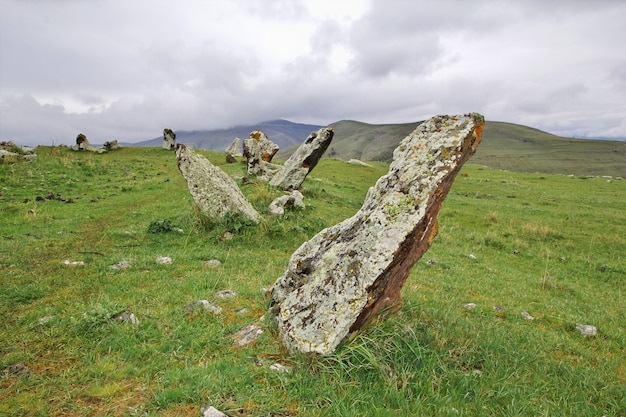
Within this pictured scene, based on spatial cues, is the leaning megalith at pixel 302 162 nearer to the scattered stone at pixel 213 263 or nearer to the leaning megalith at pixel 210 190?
the leaning megalith at pixel 210 190

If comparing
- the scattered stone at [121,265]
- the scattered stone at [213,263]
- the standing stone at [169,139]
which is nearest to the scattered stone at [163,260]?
the scattered stone at [121,265]

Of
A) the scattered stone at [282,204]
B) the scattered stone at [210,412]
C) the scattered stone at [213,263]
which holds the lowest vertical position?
the scattered stone at [213,263]

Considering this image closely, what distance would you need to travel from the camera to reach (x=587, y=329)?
981 centimetres

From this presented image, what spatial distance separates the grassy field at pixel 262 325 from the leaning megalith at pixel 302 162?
5372 mm

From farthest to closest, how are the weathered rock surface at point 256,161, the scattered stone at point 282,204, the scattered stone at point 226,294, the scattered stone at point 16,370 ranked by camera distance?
1. the weathered rock surface at point 256,161
2. the scattered stone at point 282,204
3. the scattered stone at point 226,294
4. the scattered stone at point 16,370

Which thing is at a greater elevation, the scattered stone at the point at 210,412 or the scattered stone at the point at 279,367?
the scattered stone at the point at 210,412

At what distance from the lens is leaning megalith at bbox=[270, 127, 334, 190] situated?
83.3 feet

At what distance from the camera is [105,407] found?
478 cm

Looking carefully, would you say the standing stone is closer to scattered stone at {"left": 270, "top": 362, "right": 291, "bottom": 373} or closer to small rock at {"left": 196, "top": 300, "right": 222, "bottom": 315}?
small rock at {"left": 196, "top": 300, "right": 222, "bottom": 315}

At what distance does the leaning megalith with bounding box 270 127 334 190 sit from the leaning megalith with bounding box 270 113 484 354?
1754 cm

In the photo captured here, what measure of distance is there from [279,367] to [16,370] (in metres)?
4.08

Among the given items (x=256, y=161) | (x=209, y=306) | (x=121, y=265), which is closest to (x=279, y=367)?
(x=209, y=306)

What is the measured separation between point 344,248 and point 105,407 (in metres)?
4.47

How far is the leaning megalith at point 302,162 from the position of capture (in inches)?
1000
